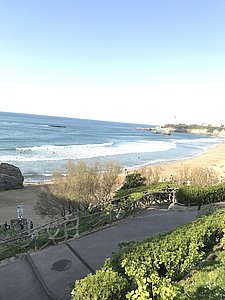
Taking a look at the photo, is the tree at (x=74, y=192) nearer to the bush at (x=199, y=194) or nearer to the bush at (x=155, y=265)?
the bush at (x=199, y=194)

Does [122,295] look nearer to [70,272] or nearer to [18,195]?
[70,272]

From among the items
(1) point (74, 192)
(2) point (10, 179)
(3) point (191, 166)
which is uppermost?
(1) point (74, 192)

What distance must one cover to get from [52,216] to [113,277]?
15.1 metres

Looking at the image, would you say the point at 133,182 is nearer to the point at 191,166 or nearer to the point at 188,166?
the point at 188,166

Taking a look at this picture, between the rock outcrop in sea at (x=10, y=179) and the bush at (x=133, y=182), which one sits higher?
the bush at (x=133, y=182)

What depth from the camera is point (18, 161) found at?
46.0 metres

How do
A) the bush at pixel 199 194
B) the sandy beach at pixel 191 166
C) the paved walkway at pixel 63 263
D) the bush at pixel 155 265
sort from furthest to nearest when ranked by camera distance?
the sandy beach at pixel 191 166, the bush at pixel 199 194, the paved walkway at pixel 63 263, the bush at pixel 155 265

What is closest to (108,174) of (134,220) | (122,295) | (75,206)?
(75,206)

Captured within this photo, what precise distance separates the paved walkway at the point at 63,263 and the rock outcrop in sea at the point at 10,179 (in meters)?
22.8

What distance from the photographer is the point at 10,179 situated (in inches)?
1252

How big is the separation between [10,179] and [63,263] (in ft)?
82.7

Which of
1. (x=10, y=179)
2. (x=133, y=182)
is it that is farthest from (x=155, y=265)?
(x=10, y=179)

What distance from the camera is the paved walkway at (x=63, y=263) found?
7.53 metres

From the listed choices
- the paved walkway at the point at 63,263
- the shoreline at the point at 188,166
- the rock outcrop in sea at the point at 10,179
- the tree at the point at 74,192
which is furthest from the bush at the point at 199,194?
the rock outcrop in sea at the point at 10,179
